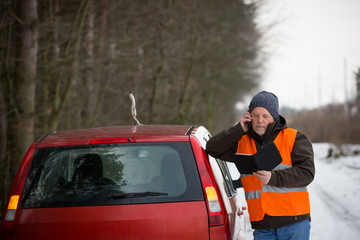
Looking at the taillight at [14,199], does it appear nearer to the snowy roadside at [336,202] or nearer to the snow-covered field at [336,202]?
the snow-covered field at [336,202]

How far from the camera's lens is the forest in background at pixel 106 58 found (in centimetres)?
918

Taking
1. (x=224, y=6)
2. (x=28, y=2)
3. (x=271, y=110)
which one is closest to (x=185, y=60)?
(x=224, y=6)

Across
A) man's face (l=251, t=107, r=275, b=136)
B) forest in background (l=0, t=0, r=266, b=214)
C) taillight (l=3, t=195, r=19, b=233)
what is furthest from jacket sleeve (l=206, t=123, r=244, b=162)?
forest in background (l=0, t=0, r=266, b=214)

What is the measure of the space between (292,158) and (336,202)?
7.09m

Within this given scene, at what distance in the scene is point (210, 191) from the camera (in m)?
3.29

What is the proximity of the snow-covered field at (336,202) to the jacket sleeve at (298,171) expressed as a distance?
10.8ft

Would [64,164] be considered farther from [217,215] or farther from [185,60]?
[185,60]

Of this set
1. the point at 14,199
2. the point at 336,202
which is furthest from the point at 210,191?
the point at 336,202

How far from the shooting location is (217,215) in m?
3.23

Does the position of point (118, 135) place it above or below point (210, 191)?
above

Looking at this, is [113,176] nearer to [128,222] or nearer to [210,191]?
[128,222]

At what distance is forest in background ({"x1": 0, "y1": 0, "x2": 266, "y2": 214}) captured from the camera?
918 centimetres

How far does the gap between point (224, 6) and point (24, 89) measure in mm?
14407

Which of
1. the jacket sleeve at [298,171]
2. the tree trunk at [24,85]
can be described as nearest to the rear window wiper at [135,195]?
the jacket sleeve at [298,171]
